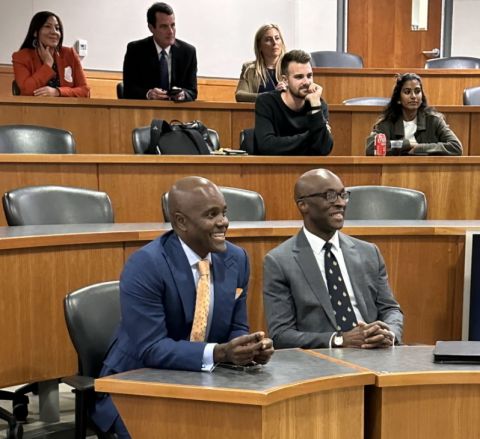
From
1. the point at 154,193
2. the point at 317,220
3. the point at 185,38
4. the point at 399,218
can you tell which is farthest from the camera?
the point at 185,38

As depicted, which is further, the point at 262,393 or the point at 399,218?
the point at 399,218

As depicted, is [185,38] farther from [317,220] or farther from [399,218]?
[317,220]

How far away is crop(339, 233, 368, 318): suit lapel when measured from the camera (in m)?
2.90

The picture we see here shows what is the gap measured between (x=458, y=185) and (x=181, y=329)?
8.15 ft

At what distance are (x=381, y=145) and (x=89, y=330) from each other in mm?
2788

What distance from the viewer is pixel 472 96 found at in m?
6.60

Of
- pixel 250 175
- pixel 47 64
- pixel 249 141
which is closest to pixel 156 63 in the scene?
pixel 47 64

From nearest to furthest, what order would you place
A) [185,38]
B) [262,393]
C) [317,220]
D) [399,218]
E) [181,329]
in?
1. [262,393]
2. [181,329]
3. [317,220]
4. [399,218]
5. [185,38]

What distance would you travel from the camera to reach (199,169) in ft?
14.4

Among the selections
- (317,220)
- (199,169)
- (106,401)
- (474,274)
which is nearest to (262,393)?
(106,401)

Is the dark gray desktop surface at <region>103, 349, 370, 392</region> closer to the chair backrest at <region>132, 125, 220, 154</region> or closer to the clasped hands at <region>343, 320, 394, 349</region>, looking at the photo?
the clasped hands at <region>343, 320, 394, 349</region>

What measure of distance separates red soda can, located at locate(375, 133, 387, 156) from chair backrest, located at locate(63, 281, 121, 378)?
2.66 meters

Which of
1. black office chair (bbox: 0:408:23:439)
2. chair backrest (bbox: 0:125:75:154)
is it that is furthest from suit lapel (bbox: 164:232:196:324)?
chair backrest (bbox: 0:125:75:154)

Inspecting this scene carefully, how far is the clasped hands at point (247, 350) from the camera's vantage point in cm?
207
